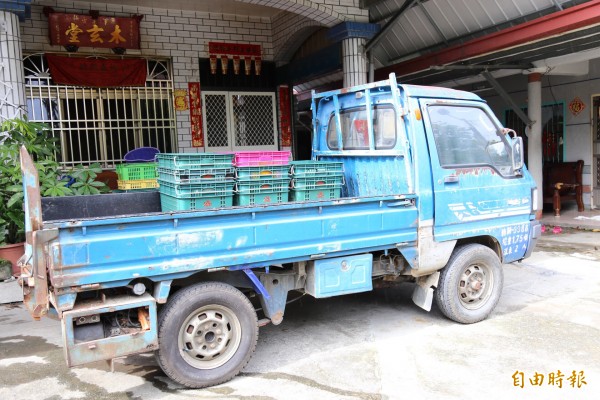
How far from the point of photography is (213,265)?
3578 millimetres

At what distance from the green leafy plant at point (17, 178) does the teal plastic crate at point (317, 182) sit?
10.2 ft

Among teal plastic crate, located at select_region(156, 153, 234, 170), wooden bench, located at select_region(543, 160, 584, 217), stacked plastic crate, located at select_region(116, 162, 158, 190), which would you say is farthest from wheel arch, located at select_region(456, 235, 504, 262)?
wooden bench, located at select_region(543, 160, 584, 217)

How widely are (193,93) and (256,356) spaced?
743 centimetres

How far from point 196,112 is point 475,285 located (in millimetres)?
7319

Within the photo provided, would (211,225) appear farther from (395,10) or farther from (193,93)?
(193,93)

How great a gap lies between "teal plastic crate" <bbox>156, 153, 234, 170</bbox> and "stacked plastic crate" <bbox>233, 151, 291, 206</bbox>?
0.32 ft

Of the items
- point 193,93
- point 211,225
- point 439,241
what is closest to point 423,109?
point 439,241

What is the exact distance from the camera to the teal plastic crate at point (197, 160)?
3.94 metres

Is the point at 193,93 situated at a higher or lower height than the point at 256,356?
higher

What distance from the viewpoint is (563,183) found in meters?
11.0

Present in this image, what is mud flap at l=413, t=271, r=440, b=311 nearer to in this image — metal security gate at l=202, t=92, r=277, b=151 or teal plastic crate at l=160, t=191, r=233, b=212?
teal plastic crate at l=160, t=191, r=233, b=212

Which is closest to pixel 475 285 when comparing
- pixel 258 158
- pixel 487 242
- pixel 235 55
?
pixel 487 242

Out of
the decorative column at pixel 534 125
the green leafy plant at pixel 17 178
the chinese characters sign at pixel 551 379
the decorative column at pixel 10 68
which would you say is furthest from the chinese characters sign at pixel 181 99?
the chinese characters sign at pixel 551 379

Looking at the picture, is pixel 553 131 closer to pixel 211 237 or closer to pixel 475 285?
pixel 475 285
